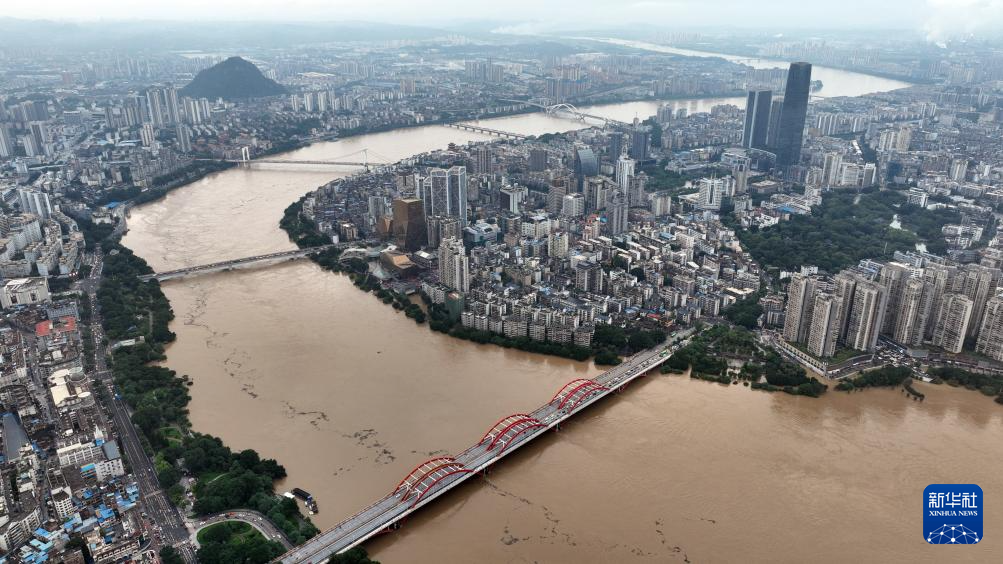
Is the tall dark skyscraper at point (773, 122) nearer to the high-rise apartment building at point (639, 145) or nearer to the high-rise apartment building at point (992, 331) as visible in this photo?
the high-rise apartment building at point (639, 145)

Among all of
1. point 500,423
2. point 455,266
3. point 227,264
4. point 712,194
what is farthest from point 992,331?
point 227,264

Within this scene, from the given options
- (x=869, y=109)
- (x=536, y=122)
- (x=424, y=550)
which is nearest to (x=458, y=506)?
(x=424, y=550)

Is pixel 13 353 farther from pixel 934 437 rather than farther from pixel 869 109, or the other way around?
pixel 869 109

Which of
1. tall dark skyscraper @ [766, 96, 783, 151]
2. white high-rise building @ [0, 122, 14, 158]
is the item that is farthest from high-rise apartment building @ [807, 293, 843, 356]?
white high-rise building @ [0, 122, 14, 158]

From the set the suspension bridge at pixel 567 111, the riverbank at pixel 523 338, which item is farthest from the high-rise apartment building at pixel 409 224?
the suspension bridge at pixel 567 111

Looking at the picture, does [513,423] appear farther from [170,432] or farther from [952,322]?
[952,322]
